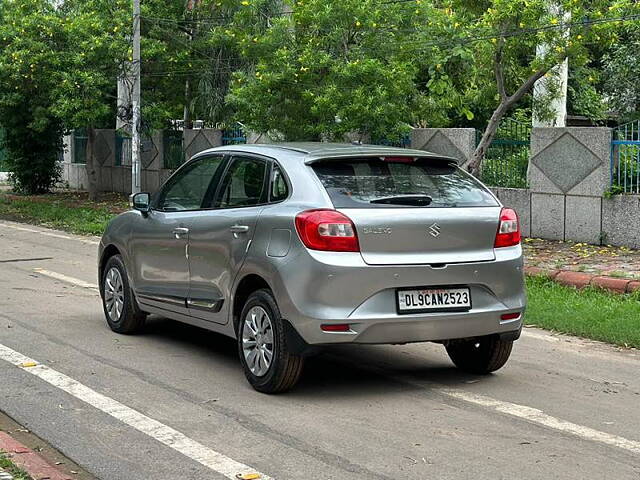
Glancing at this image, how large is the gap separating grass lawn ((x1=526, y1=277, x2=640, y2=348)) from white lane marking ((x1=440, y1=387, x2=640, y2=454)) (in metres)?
2.54

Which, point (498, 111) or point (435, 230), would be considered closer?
point (435, 230)

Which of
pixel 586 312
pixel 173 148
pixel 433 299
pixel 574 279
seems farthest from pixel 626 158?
pixel 173 148

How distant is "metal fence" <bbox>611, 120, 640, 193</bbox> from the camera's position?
16.2m

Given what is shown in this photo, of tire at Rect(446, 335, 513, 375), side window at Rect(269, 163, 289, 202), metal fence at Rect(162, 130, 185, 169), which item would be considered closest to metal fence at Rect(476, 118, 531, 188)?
tire at Rect(446, 335, 513, 375)

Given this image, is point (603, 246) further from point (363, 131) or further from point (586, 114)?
point (586, 114)

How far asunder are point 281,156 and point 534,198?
10.5 meters

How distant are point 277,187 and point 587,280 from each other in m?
5.85

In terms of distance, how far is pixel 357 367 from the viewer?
8500mm

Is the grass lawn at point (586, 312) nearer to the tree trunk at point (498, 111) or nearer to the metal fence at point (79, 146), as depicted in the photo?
the tree trunk at point (498, 111)

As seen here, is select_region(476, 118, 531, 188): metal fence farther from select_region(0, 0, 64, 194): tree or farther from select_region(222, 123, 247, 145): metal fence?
select_region(0, 0, 64, 194): tree

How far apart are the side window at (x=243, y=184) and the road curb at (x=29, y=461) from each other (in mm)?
2539

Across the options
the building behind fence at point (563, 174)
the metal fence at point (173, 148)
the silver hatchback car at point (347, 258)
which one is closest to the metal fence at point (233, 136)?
the metal fence at point (173, 148)

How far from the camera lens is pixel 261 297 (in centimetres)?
751

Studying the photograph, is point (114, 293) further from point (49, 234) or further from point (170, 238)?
point (49, 234)
